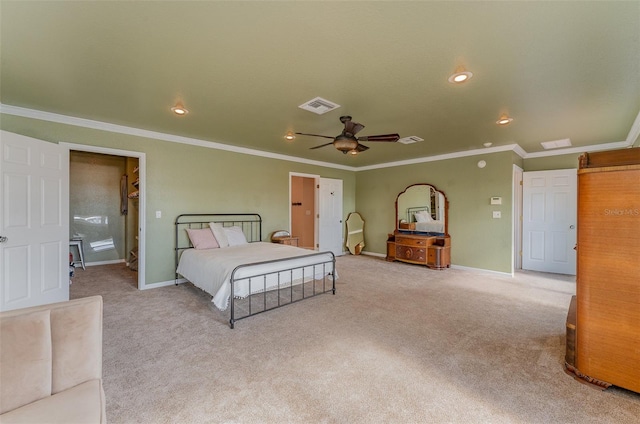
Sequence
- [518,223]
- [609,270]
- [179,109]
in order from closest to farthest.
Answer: [609,270]
[179,109]
[518,223]

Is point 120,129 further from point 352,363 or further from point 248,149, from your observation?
point 352,363

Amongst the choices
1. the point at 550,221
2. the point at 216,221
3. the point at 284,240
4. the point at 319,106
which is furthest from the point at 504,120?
the point at 216,221

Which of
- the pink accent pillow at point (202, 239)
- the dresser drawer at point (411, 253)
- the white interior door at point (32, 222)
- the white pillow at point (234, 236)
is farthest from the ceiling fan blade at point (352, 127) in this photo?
the white interior door at point (32, 222)

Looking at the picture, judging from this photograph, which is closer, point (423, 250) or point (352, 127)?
point (352, 127)

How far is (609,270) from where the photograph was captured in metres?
1.92

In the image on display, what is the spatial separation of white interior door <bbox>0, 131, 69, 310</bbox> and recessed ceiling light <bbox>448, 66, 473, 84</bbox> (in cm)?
473

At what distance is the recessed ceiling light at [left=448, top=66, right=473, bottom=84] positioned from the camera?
236cm

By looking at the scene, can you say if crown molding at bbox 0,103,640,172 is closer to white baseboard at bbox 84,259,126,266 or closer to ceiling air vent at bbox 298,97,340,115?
ceiling air vent at bbox 298,97,340,115

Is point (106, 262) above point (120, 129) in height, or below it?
below

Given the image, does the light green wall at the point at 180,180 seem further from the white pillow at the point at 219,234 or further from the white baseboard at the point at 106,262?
the white baseboard at the point at 106,262

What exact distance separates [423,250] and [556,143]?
10.3 ft

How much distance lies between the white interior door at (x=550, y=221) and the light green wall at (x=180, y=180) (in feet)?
17.9

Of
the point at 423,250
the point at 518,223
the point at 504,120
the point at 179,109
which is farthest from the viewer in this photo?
the point at 423,250

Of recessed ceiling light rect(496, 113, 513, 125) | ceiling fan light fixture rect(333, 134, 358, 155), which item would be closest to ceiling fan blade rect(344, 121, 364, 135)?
ceiling fan light fixture rect(333, 134, 358, 155)
